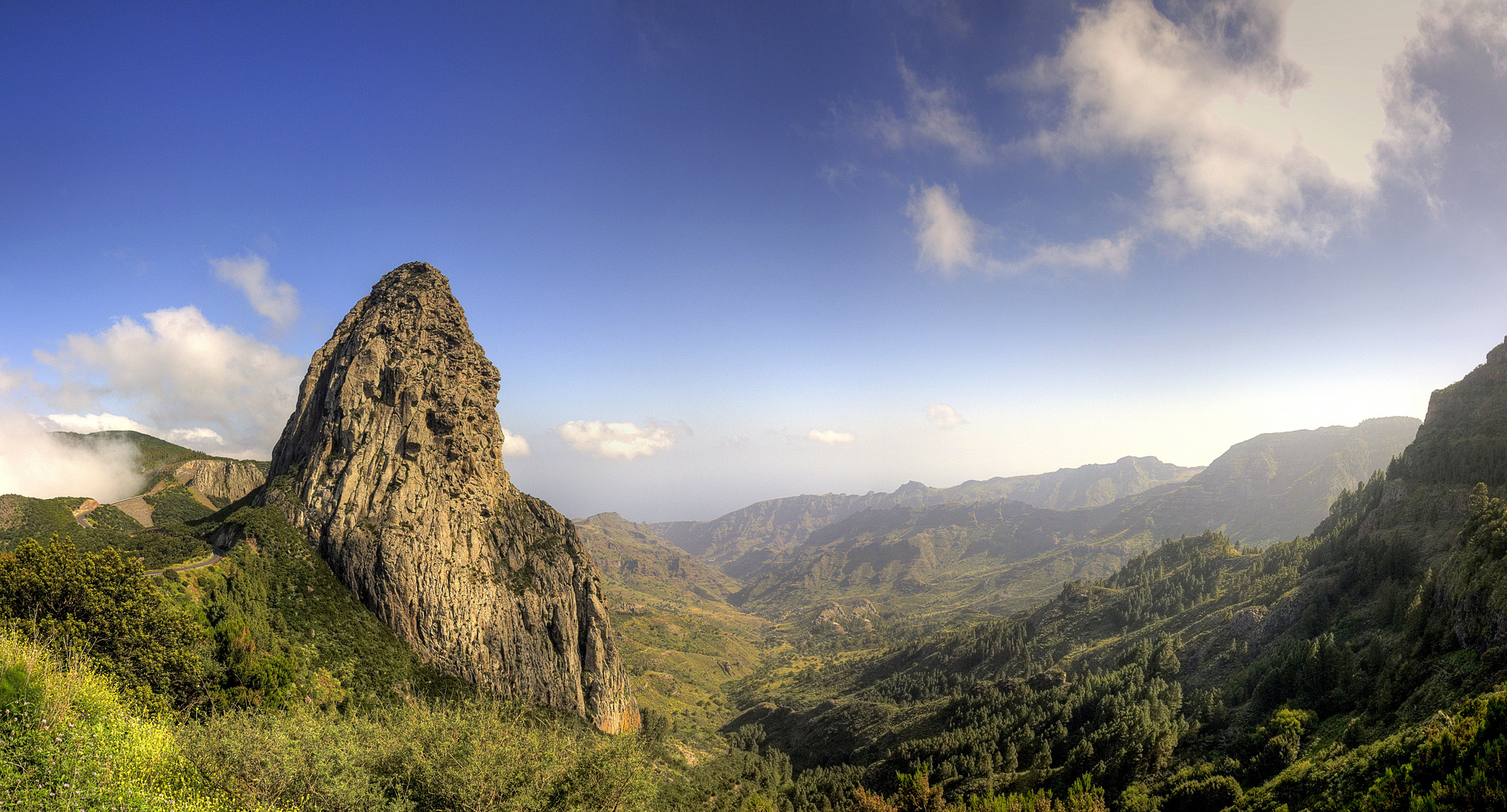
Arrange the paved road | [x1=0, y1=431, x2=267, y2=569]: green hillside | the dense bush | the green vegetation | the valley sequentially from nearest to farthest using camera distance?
the valley → the dense bush → the paved road → [x1=0, y1=431, x2=267, y2=569]: green hillside → the green vegetation

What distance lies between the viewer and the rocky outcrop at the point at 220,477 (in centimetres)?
15212

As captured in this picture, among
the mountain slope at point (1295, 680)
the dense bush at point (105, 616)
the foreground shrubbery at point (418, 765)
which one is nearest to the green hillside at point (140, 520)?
the dense bush at point (105, 616)

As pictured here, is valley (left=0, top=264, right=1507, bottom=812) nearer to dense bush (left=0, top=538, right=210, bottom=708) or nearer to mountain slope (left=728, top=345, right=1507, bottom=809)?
dense bush (left=0, top=538, right=210, bottom=708)

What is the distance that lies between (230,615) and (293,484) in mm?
50961

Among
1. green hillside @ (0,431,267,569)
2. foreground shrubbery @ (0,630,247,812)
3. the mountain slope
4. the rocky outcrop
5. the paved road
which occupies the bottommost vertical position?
the mountain slope

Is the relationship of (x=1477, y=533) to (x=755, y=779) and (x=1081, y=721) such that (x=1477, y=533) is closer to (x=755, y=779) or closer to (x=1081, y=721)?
(x=1081, y=721)

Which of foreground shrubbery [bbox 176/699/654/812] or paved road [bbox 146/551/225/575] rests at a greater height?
paved road [bbox 146/551/225/575]

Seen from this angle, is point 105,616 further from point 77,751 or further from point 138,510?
point 138,510

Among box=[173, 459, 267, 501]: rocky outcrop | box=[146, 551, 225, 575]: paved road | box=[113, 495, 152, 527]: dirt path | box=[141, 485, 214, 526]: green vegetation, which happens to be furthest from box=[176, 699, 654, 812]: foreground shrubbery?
box=[173, 459, 267, 501]: rocky outcrop

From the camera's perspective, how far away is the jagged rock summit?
120250mm

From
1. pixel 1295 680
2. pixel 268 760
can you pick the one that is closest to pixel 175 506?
pixel 268 760

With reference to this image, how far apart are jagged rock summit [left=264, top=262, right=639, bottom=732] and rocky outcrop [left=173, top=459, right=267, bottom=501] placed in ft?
118

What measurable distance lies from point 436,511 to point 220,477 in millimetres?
84738

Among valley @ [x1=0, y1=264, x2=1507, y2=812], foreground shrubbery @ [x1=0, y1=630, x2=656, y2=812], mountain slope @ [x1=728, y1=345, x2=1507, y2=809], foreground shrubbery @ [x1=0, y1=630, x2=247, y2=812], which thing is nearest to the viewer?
foreground shrubbery @ [x1=0, y1=630, x2=247, y2=812]
